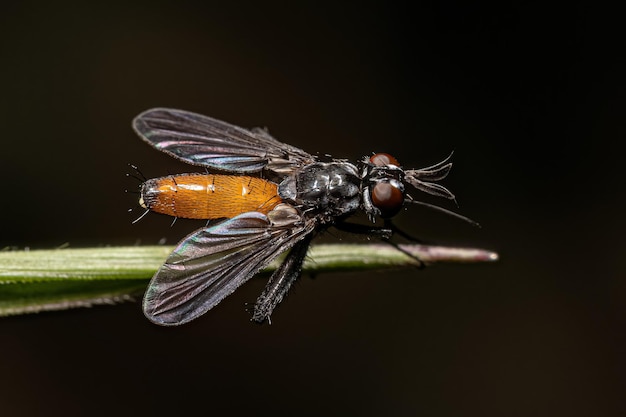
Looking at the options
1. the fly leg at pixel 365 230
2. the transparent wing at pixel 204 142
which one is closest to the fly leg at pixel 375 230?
the fly leg at pixel 365 230

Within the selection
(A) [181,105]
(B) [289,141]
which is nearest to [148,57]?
(A) [181,105]

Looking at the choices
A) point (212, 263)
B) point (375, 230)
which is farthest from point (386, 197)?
point (212, 263)

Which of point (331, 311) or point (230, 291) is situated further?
point (331, 311)

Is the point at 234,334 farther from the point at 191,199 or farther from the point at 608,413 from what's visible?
the point at 608,413

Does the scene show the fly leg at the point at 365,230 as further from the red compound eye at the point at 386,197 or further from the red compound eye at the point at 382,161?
the red compound eye at the point at 382,161

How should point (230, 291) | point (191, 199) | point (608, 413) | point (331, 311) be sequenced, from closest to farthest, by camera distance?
point (230, 291)
point (191, 199)
point (608, 413)
point (331, 311)

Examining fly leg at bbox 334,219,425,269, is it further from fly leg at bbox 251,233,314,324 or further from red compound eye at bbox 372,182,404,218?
fly leg at bbox 251,233,314,324

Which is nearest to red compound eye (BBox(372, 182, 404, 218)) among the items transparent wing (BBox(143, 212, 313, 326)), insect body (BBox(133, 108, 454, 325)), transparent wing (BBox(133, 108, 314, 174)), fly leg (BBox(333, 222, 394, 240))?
insect body (BBox(133, 108, 454, 325))
